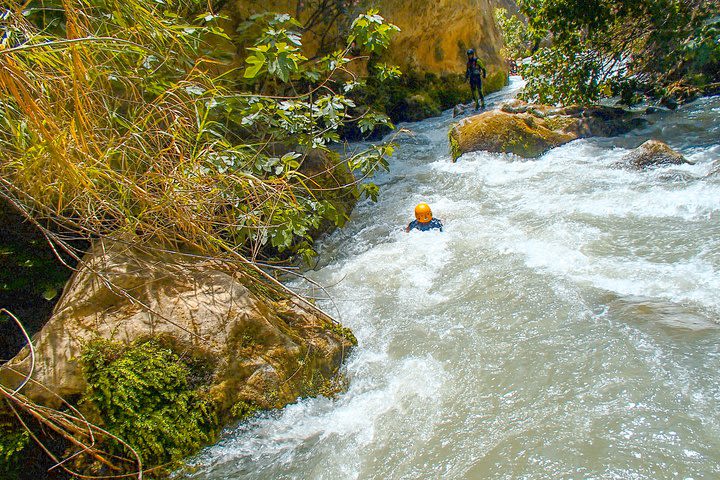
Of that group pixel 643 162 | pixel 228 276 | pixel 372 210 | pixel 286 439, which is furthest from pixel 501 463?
pixel 643 162

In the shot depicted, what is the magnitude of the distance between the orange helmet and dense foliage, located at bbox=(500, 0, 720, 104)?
470 cm

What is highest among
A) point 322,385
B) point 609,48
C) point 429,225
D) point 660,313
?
point 609,48

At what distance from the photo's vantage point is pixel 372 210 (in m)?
6.48

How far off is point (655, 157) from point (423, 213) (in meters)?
3.28

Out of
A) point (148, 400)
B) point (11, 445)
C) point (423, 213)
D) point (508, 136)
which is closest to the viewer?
point (11, 445)

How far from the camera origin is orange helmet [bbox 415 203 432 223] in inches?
211

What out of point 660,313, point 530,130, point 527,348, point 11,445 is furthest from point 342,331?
point 530,130

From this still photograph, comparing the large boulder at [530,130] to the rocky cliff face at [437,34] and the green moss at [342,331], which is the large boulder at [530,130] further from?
the green moss at [342,331]

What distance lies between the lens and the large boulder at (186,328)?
2582 millimetres

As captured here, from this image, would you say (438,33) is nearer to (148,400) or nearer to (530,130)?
(530,130)

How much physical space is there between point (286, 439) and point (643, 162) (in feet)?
18.9

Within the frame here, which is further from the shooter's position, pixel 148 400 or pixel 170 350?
pixel 170 350

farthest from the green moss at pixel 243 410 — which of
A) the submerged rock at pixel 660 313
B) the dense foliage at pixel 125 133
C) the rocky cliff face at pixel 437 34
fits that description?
the rocky cliff face at pixel 437 34

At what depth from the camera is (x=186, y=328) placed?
2855 millimetres
